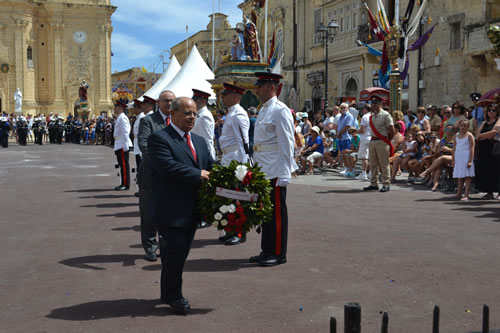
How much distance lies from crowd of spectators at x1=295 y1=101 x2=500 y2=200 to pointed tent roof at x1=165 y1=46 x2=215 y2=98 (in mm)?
4455

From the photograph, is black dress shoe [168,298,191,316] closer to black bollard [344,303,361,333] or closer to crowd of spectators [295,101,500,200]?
black bollard [344,303,361,333]

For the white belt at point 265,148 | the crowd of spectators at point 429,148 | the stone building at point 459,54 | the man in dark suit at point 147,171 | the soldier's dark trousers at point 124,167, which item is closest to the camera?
the white belt at point 265,148

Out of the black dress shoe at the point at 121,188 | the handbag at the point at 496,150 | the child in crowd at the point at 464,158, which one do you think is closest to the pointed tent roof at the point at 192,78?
the black dress shoe at the point at 121,188

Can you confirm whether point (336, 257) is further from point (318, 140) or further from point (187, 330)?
point (318, 140)

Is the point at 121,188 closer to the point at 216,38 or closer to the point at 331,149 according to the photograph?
the point at 331,149

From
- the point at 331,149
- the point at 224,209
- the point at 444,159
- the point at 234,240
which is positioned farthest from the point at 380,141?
the point at 224,209

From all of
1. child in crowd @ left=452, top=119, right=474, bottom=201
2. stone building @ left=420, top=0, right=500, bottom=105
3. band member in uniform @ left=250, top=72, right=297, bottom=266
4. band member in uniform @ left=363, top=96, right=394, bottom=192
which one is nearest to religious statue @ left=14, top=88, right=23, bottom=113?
stone building @ left=420, top=0, right=500, bottom=105

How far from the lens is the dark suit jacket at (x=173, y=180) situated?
4555 mm

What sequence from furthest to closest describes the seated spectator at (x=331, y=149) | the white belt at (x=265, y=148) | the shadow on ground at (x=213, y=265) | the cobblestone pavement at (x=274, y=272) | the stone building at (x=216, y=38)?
the stone building at (x=216, y=38)
the seated spectator at (x=331, y=149)
the white belt at (x=265, y=148)
the shadow on ground at (x=213, y=265)
the cobblestone pavement at (x=274, y=272)

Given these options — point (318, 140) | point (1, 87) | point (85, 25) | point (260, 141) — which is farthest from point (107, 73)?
point (260, 141)

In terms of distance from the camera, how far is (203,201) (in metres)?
4.61

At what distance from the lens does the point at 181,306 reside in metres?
4.61

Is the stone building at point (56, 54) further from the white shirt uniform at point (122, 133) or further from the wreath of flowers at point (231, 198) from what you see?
the wreath of flowers at point (231, 198)

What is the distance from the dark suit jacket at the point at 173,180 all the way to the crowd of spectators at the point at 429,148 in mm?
7489
